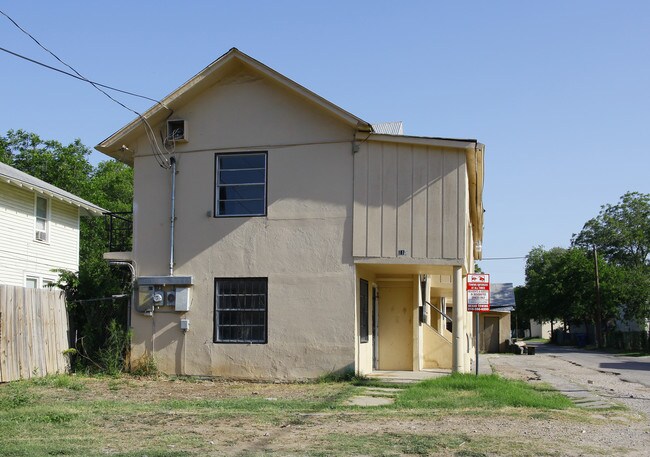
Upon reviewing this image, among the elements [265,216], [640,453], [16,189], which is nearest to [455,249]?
[265,216]

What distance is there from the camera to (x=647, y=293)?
173ft

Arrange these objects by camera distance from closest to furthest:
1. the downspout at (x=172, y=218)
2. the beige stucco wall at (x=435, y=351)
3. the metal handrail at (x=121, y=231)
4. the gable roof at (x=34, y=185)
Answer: the downspout at (x=172, y=218), the metal handrail at (x=121, y=231), the beige stucco wall at (x=435, y=351), the gable roof at (x=34, y=185)

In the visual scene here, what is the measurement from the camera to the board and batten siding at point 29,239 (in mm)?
24094

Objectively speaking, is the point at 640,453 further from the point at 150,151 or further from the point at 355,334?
the point at 150,151

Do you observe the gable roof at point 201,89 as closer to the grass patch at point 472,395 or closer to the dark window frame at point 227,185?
the dark window frame at point 227,185

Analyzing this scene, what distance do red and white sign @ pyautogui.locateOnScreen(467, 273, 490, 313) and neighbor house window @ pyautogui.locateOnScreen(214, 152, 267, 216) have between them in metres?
5.11

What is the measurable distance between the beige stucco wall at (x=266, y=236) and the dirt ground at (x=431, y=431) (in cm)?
333

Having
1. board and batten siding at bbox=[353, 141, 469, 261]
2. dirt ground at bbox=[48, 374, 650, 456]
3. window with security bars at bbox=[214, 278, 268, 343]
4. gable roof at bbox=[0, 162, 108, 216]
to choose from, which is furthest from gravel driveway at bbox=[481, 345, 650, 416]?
gable roof at bbox=[0, 162, 108, 216]

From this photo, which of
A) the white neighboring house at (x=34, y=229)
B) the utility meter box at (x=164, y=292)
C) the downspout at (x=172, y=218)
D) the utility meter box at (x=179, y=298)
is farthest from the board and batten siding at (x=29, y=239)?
the utility meter box at (x=179, y=298)

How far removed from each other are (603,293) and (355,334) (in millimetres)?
42340

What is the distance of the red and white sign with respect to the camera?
53.1 feet

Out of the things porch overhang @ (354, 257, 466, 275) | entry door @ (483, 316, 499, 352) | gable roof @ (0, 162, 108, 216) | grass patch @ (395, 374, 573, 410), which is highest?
gable roof @ (0, 162, 108, 216)

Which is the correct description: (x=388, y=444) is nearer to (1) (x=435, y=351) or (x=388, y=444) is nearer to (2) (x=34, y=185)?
(1) (x=435, y=351)

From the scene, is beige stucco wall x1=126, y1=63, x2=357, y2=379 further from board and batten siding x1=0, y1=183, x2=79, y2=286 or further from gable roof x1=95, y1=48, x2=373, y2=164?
board and batten siding x1=0, y1=183, x2=79, y2=286
